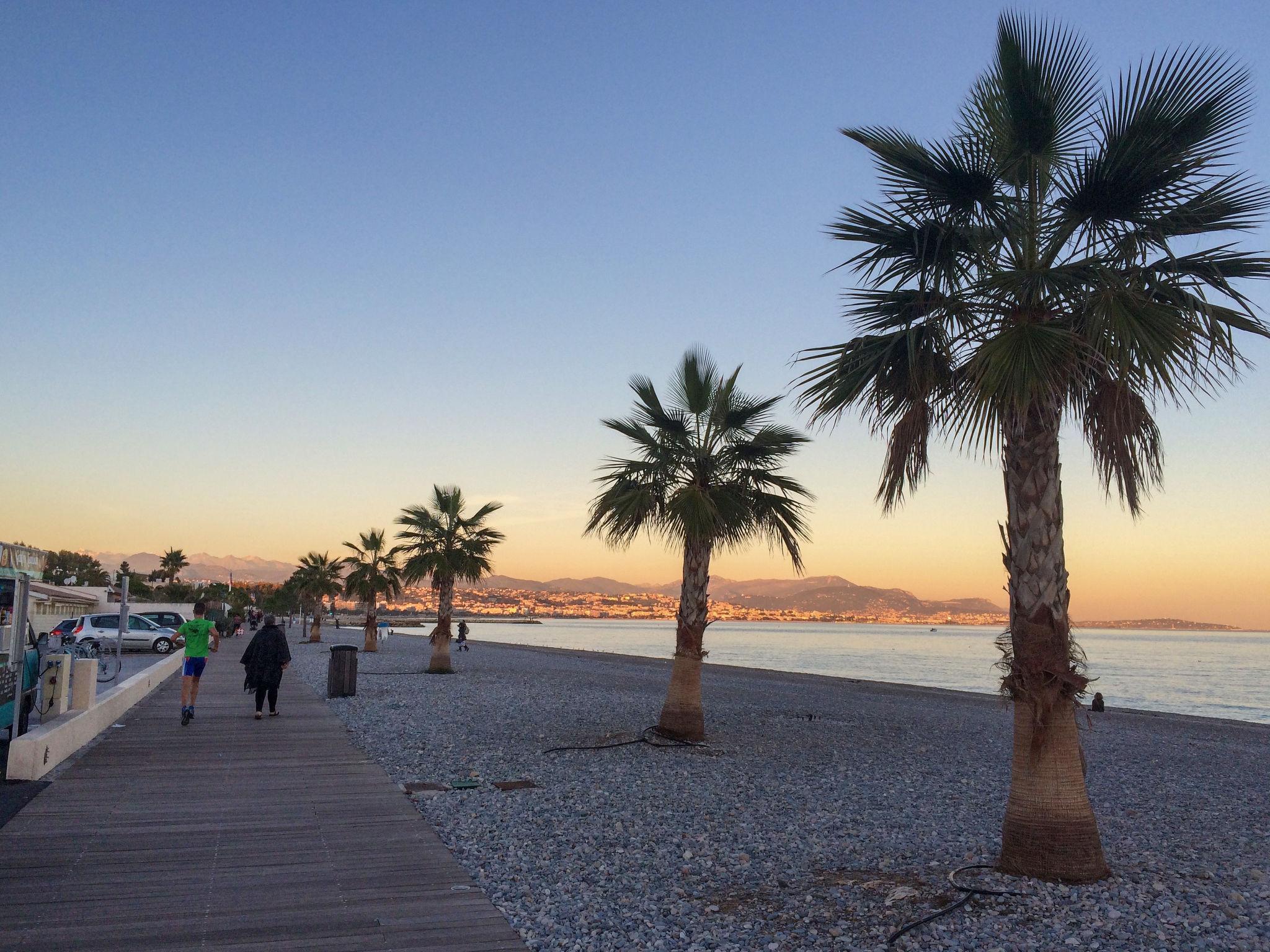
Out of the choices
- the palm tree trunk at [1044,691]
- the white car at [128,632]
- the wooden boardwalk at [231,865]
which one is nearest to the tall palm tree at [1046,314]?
the palm tree trunk at [1044,691]

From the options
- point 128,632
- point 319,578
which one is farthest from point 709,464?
point 319,578

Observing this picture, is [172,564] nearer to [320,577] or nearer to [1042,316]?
[320,577]

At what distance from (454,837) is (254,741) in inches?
235

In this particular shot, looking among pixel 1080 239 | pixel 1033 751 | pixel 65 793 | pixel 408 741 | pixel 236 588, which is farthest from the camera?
pixel 236 588

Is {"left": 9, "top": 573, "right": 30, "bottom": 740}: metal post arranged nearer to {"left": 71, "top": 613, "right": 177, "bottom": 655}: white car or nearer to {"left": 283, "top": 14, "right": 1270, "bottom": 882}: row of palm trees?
{"left": 283, "top": 14, "right": 1270, "bottom": 882}: row of palm trees

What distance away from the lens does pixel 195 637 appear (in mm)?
13227

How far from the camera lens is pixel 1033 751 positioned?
6258mm

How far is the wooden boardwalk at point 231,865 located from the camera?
4.92 meters

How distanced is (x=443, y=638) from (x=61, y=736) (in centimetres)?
1957

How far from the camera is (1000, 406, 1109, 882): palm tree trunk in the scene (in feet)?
20.0

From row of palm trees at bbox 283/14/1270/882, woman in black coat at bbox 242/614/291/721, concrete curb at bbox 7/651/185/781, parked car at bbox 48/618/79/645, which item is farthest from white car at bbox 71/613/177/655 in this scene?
row of palm trees at bbox 283/14/1270/882

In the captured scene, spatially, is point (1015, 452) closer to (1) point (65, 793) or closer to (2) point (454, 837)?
(2) point (454, 837)

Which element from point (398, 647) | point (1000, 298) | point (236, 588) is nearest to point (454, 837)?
point (1000, 298)

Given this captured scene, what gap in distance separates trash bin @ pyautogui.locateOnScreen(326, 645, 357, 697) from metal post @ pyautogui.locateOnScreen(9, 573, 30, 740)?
32.1 feet
